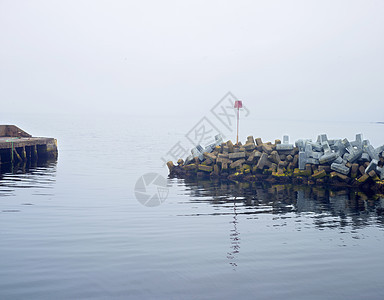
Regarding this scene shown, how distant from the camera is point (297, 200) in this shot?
19266mm

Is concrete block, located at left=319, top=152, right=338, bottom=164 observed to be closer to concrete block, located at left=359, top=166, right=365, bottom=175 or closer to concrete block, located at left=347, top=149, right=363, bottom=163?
concrete block, located at left=347, top=149, right=363, bottom=163

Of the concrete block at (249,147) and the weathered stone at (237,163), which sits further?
the concrete block at (249,147)

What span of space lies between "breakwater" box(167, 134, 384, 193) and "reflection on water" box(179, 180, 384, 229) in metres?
1.29

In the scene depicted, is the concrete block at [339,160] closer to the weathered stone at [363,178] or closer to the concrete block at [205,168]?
the weathered stone at [363,178]

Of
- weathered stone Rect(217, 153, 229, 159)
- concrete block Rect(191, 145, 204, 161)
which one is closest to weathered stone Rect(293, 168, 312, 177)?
weathered stone Rect(217, 153, 229, 159)

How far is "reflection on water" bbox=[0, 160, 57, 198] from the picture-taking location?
21.1 metres

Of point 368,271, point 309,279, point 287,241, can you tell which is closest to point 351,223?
point 287,241

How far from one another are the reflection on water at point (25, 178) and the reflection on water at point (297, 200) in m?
8.23

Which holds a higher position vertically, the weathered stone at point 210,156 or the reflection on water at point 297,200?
the weathered stone at point 210,156

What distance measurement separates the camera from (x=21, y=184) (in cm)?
2278

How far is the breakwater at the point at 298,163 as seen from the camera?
23547 millimetres

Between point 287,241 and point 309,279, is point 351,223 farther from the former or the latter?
point 309,279

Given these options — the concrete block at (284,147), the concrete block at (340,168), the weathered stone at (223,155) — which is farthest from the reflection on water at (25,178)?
the concrete block at (340,168)

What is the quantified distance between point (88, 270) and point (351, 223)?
9692 mm
